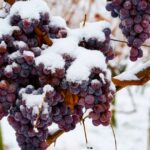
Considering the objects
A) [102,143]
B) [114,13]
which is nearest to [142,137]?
[102,143]

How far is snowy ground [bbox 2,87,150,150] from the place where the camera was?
4031 millimetres

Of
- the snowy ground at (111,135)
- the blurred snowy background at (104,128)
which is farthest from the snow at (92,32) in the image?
the snowy ground at (111,135)

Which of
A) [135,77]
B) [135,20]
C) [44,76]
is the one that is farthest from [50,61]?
[135,77]

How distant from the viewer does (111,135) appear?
433 centimetres

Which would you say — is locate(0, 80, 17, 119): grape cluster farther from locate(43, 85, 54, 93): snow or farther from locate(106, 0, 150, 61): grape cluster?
locate(106, 0, 150, 61): grape cluster

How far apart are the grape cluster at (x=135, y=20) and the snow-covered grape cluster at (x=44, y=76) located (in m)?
0.08

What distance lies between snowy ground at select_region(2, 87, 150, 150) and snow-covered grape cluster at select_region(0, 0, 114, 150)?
114 inches

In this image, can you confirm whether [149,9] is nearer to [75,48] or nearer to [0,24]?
[75,48]

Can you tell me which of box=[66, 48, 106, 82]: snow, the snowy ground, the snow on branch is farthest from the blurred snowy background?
box=[66, 48, 106, 82]: snow

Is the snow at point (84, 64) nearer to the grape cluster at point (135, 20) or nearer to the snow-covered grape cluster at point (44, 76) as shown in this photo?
the snow-covered grape cluster at point (44, 76)

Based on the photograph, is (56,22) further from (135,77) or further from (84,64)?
(135,77)

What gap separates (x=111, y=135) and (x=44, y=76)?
11.7 ft

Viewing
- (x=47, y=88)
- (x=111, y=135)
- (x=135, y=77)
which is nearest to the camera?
A: (x=47, y=88)

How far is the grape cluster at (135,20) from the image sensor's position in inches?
35.8
